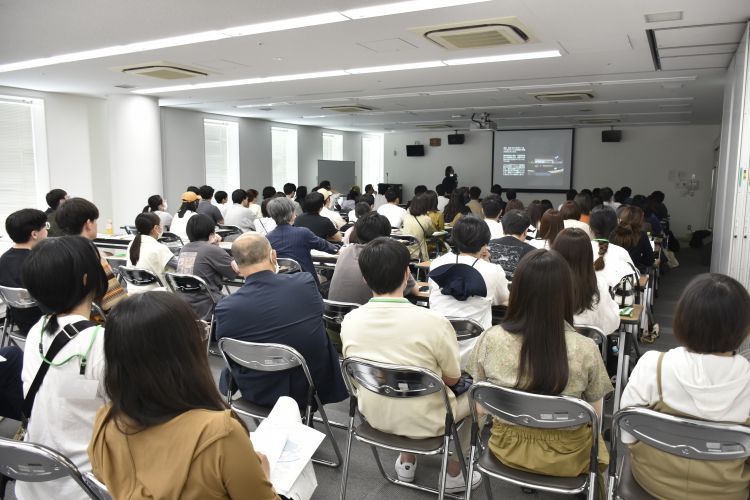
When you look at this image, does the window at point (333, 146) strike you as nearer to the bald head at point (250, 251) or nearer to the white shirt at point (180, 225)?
the white shirt at point (180, 225)

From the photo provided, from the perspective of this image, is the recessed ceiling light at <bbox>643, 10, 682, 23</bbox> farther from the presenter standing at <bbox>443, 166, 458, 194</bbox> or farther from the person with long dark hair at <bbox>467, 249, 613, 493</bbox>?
the presenter standing at <bbox>443, 166, 458, 194</bbox>

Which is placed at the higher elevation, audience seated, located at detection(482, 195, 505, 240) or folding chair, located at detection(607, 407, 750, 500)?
audience seated, located at detection(482, 195, 505, 240)

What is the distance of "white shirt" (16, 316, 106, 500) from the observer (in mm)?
1639

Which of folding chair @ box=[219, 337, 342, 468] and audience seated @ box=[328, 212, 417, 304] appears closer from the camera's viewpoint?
folding chair @ box=[219, 337, 342, 468]

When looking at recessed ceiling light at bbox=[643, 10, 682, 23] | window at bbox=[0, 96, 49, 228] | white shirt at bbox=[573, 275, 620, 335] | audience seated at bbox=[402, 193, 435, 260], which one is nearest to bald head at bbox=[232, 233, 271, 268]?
white shirt at bbox=[573, 275, 620, 335]

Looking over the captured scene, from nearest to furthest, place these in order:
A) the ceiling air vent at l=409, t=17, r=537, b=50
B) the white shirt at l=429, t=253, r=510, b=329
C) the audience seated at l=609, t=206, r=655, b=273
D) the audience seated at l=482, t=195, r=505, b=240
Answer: the white shirt at l=429, t=253, r=510, b=329 → the ceiling air vent at l=409, t=17, r=537, b=50 → the audience seated at l=609, t=206, r=655, b=273 → the audience seated at l=482, t=195, r=505, b=240

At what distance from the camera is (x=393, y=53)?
19.4ft

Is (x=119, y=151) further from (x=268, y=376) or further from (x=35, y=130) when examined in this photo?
(x=268, y=376)

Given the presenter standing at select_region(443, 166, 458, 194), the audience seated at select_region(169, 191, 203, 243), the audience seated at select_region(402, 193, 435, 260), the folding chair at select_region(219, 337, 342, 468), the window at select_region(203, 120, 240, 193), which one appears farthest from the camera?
the presenter standing at select_region(443, 166, 458, 194)

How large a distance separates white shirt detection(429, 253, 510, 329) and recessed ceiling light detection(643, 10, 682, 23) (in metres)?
2.92

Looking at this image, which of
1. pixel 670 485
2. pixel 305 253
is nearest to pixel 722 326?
pixel 670 485

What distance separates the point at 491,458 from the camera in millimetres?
2184

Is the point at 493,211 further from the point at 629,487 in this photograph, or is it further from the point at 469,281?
the point at 629,487

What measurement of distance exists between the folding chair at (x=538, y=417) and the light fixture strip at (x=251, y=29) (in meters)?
3.28
